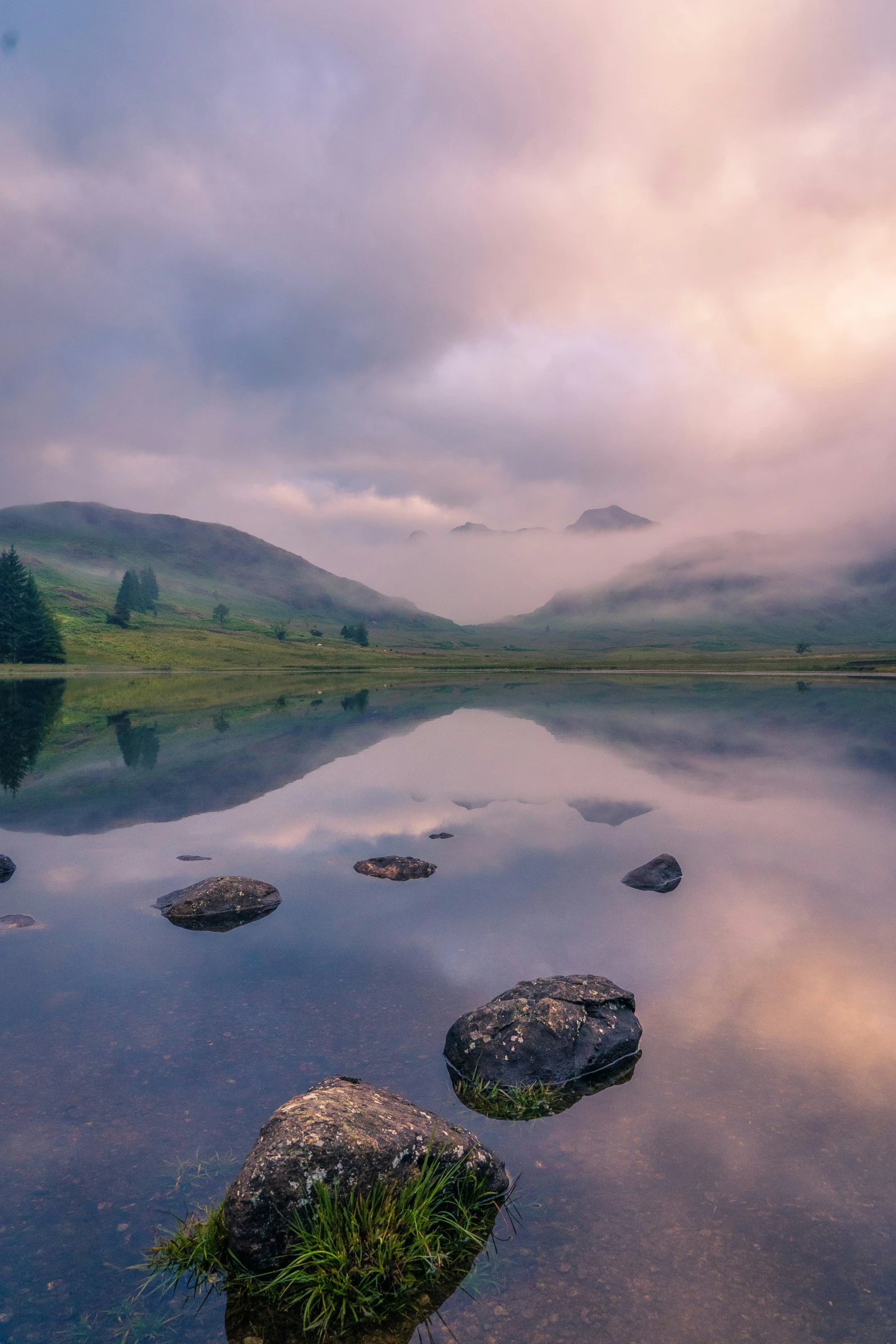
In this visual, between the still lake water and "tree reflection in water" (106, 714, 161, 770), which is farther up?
the still lake water

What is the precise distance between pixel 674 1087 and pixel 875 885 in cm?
1486

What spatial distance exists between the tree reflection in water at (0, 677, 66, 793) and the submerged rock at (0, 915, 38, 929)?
19497mm

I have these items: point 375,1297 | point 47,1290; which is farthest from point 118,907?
point 375,1297

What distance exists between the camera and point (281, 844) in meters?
27.2

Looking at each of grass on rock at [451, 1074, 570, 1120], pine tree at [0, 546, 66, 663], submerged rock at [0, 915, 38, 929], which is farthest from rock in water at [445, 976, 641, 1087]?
pine tree at [0, 546, 66, 663]

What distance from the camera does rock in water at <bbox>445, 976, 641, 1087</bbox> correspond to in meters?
12.3

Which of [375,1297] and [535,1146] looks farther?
[535,1146]

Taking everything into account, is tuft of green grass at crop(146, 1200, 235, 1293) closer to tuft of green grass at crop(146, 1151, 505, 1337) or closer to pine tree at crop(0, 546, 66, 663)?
tuft of green grass at crop(146, 1151, 505, 1337)

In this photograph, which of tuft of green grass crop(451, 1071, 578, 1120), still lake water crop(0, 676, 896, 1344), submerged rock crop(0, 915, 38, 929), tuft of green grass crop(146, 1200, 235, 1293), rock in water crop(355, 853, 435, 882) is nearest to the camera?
still lake water crop(0, 676, 896, 1344)

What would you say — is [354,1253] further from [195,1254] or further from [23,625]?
[23,625]

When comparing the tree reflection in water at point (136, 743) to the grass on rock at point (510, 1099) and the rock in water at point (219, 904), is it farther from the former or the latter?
the grass on rock at point (510, 1099)

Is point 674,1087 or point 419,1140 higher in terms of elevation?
point 419,1140

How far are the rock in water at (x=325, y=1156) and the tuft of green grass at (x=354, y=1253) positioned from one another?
5.4 inches

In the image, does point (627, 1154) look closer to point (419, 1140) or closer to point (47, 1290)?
point (419, 1140)
